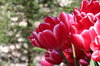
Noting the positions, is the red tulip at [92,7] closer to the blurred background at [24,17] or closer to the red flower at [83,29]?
the red flower at [83,29]

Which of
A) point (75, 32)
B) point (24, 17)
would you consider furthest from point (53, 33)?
point (24, 17)

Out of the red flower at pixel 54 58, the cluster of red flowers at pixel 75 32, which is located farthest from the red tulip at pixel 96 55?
the red flower at pixel 54 58

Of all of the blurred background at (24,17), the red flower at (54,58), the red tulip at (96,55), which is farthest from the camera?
the blurred background at (24,17)

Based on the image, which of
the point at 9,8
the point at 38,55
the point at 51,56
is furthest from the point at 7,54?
the point at 51,56

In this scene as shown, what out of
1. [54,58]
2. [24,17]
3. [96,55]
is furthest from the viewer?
[24,17]

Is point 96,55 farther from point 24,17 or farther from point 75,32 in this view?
point 24,17

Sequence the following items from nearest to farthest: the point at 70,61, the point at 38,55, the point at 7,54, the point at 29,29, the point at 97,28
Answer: the point at 97,28
the point at 70,61
the point at 29,29
the point at 38,55
the point at 7,54

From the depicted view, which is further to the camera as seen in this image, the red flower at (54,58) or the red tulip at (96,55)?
the red flower at (54,58)

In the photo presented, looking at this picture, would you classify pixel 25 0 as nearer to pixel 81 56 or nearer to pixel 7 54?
pixel 7 54
